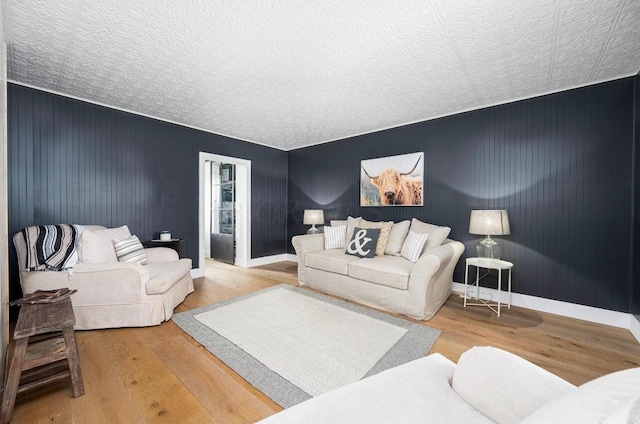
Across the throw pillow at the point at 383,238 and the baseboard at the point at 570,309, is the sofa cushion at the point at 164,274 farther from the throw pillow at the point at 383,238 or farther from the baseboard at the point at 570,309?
the baseboard at the point at 570,309

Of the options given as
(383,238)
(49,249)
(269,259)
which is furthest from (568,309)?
(49,249)

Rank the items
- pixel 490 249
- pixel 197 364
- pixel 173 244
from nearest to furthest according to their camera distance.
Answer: pixel 197 364, pixel 490 249, pixel 173 244

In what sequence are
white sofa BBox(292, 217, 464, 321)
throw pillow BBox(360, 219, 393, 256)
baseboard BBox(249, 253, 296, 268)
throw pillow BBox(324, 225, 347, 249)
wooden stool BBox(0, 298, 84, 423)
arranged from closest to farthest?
wooden stool BBox(0, 298, 84, 423) → white sofa BBox(292, 217, 464, 321) → throw pillow BBox(360, 219, 393, 256) → throw pillow BBox(324, 225, 347, 249) → baseboard BBox(249, 253, 296, 268)

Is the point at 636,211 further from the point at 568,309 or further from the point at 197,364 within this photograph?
the point at 197,364

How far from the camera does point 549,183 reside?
9.58 feet

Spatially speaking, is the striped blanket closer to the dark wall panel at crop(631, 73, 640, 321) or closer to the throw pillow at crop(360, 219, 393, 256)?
the throw pillow at crop(360, 219, 393, 256)

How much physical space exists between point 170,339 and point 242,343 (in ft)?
2.19

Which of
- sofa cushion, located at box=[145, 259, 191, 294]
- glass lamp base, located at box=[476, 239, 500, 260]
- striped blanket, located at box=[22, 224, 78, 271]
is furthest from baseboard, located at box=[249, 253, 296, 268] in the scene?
glass lamp base, located at box=[476, 239, 500, 260]

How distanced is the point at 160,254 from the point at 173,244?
43cm

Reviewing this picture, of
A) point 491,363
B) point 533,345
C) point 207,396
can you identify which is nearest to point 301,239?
point 207,396

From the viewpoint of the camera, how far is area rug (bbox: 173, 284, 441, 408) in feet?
5.75

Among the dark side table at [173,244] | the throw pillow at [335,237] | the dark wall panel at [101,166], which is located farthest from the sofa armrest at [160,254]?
the throw pillow at [335,237]

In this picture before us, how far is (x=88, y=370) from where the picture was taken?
1.84 metres

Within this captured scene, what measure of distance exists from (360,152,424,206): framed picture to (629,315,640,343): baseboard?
7.76 ft
